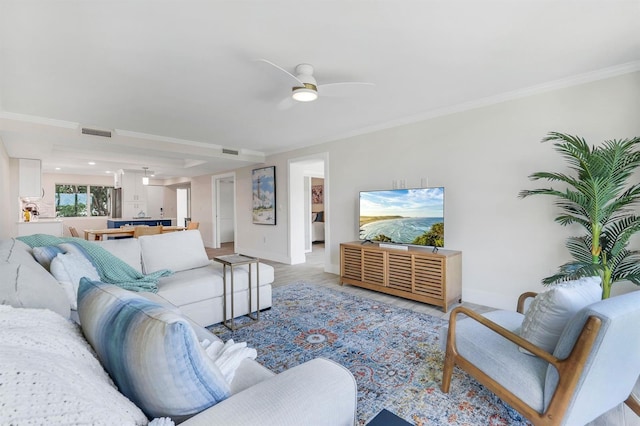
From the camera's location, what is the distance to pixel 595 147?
8.95 ft

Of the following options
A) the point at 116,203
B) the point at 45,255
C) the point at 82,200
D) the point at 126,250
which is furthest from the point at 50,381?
the point at 82,200

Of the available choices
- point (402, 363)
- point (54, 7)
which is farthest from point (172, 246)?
point (402, 363)

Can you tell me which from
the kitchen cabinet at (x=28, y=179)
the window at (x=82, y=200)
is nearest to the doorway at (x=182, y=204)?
the window at (x=82, y=200)

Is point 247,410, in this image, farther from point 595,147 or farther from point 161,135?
point 161,135

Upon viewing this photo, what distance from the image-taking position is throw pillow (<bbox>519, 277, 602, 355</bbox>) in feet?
4.37

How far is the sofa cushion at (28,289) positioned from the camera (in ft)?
3.92

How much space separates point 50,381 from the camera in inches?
22.5

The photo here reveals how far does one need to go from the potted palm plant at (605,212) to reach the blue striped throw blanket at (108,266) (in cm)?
363

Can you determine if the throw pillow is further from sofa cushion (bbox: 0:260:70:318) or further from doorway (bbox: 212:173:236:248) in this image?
doorway (bbox: 212:173:236:248)

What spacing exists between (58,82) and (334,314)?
11.9 feet

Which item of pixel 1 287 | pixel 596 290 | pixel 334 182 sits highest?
pixel 334 182

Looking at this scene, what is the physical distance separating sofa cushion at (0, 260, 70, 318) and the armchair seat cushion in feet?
7.10

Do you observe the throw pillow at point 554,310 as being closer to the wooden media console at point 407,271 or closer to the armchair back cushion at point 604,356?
the armchair back cushion at point 604,356

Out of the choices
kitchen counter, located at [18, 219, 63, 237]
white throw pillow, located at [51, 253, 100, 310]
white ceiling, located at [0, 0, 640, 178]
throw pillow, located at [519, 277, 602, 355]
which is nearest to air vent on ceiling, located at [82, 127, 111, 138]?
white ceiling, located at [0, 0, 640, 178]
